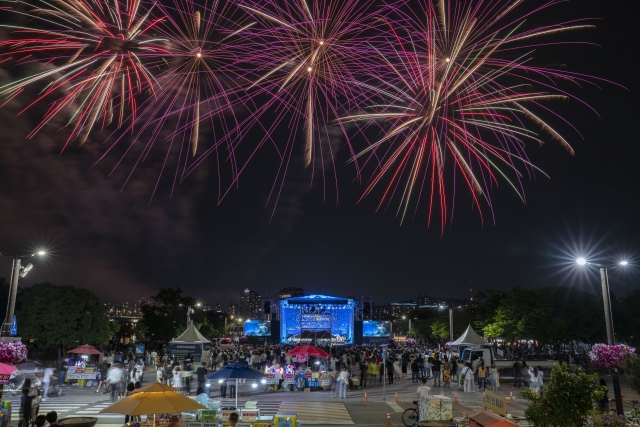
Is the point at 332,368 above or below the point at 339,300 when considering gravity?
below

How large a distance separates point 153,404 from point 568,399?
8.45 metres

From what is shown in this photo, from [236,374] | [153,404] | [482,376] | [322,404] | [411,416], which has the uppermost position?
[236,374]

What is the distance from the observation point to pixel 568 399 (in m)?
10.2

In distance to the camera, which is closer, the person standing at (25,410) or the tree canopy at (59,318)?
the person standing at (25,410)

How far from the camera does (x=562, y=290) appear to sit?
51844 millimetres

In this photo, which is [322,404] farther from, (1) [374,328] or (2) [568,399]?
(1) [374,328]

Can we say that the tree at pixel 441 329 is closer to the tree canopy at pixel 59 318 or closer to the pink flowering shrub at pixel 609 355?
the tree canopy at pixel 59 318

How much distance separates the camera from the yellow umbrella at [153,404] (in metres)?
11.3

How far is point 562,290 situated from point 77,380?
43092 millimetres

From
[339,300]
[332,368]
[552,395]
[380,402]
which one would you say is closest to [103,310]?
[332,368]

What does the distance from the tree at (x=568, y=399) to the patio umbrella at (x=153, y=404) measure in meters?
7.40

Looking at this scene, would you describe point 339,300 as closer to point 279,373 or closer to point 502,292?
point 502,292

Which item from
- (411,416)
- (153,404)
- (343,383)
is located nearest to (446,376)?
(343,383)

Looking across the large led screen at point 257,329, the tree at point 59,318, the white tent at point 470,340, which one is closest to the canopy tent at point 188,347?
the white tent at point 470,340
